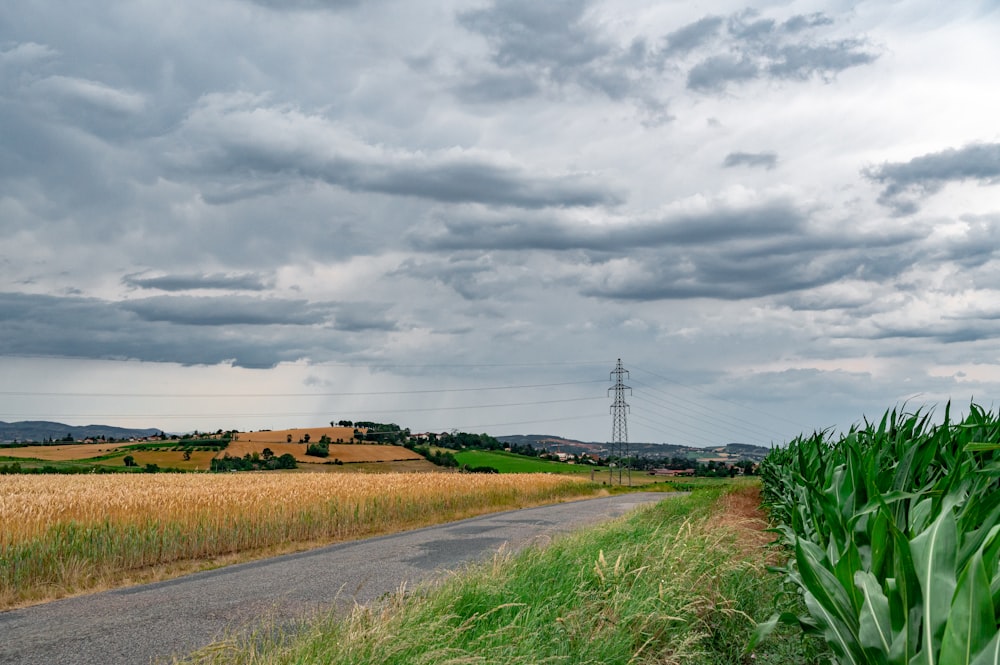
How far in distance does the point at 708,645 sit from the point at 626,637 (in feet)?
4.64

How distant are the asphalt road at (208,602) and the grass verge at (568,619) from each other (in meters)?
0.72

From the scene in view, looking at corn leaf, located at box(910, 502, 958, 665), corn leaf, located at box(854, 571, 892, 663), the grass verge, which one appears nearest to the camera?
corn leaf, located at box(910, 502, 958, 665)

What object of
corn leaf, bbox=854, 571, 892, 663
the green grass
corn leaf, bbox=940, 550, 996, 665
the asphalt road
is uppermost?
corn leaf, bbox=940, 550, 996, 665

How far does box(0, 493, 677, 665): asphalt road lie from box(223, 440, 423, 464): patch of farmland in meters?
50.8

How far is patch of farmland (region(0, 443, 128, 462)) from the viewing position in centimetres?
7056

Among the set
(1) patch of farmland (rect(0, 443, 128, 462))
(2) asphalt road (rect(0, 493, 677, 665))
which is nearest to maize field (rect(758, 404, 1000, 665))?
(2) asphalt road (rect(0, 493, 677, 665))

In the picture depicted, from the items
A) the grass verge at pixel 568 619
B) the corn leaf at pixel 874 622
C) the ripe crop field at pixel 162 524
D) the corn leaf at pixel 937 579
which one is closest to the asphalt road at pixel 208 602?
the grass verge at pixel 568 619

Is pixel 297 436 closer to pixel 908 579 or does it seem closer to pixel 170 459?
pixel 170 459

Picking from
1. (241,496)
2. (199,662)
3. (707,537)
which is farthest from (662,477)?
(199,662)

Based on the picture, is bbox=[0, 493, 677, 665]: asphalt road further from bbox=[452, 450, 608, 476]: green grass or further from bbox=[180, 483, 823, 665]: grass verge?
bbox=[452, 450, 608, 476]: green grass

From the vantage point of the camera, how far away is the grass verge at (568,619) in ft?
18.7

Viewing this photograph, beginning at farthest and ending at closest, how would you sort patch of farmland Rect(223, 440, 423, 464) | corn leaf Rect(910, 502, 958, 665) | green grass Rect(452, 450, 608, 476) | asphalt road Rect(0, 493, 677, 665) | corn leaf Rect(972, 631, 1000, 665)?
green grass Rect(452, 450, 608, 476)
patch of farmland Rect(223, 440, 423, 464)
asphalt road Rect(0, 493, 677, 665)
corn leaf Rect(910, 502, 958, 665)
corn leaf Rect(972, 631, 1000, 665)

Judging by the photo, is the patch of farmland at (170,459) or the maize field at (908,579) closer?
the maize field at (908,579)

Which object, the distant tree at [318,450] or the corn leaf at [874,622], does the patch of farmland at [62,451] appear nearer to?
the distant tree at [318,450]
